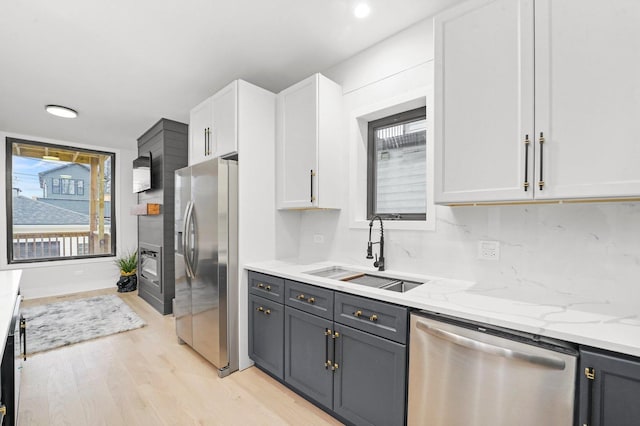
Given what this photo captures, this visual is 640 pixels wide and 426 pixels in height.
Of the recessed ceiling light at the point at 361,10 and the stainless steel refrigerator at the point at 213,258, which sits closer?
the recessed ceiling light at the point at 361,10

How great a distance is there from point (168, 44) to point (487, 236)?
2.73m

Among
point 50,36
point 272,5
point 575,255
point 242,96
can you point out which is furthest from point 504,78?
point 50,36

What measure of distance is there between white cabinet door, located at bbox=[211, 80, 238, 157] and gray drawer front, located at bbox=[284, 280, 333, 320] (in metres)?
1.27

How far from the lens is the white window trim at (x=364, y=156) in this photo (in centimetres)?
206

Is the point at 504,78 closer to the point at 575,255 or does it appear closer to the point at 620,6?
the point at 620,6

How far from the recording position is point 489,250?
179 cm

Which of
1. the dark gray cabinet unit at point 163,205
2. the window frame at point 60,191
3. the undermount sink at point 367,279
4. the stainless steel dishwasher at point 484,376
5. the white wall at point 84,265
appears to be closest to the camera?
the stainless steel dishwasher at point 484,376

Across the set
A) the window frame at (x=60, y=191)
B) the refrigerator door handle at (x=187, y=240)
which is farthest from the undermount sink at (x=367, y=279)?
the window frame at (x=60, y=191)

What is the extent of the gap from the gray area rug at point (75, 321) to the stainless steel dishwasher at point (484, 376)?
3.39 m

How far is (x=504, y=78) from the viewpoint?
1444mm

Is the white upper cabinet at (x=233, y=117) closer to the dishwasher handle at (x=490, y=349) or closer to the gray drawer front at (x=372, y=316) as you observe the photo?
the gray drawer front at (x=372, y=316)

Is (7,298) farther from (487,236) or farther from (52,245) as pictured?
(52,245)

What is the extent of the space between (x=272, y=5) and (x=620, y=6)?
178cm

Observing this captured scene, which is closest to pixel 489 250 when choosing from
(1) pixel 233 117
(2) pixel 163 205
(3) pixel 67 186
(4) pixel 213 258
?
(4) pixel 213 258
